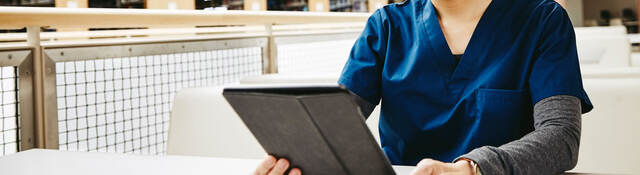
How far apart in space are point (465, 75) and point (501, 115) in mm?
94

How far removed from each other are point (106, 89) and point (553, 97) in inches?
50.2

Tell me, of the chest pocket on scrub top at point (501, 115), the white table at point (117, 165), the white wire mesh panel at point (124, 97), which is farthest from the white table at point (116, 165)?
the white wire mesh panel at point (124, 97)

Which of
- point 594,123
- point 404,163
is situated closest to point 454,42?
point 404,163

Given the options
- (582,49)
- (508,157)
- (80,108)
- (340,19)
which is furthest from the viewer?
(582,49)

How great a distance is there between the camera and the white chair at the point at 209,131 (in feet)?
6.17

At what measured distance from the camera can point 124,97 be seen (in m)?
1.89

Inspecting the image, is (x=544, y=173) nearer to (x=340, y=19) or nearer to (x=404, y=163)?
(x=404, y=163)

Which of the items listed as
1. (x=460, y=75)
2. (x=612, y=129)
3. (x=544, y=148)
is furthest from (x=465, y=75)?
(x=612, y=129)

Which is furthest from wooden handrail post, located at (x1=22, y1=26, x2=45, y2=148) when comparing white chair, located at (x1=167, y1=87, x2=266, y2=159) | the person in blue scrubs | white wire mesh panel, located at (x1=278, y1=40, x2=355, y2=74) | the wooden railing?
white wire mesh panel, located at (x1=278, y1=40, x2=355, y2=74)

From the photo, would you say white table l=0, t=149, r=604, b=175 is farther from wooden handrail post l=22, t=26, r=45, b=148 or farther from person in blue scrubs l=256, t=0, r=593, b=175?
wooden handrail post l=22, t=26, r=45, b=148

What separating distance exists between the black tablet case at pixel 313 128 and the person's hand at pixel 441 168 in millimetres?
40

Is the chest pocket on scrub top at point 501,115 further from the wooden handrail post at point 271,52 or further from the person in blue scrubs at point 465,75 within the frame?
the wooden handrail post at point 271,52

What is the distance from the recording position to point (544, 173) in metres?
0.90

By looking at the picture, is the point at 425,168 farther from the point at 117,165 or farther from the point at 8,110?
the point at 8,110
